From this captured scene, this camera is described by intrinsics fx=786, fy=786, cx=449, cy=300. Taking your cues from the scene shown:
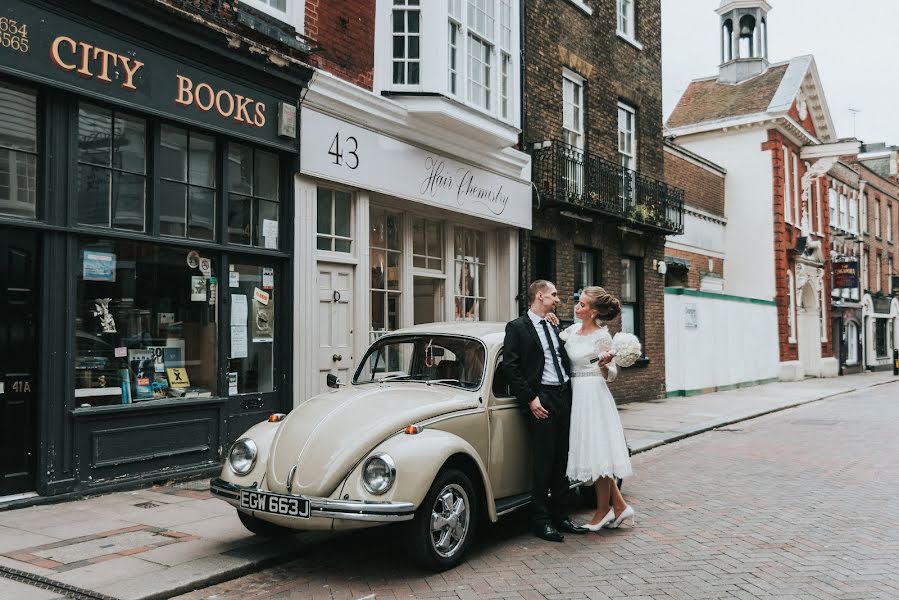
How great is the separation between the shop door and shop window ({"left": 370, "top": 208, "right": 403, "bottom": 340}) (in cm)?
81

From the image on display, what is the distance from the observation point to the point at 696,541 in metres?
6.02

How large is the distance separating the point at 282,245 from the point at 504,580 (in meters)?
5.57

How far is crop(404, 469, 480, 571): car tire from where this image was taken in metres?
5.09

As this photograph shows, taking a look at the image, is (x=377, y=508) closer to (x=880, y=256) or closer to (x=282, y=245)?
(x=282, y=245)

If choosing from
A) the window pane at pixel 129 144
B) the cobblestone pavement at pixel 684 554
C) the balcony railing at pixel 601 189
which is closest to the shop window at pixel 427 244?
the balcony railing at pixel 601 189

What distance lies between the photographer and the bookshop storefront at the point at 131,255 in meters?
6.92

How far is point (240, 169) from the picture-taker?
29.7 ft

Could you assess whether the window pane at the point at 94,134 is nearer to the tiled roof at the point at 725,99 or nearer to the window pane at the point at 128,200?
the window pane at the point at 128,200

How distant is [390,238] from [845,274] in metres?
26.2

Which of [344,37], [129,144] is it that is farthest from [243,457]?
[344,37]

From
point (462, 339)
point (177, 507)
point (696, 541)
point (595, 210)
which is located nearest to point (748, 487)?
point (696, 541)

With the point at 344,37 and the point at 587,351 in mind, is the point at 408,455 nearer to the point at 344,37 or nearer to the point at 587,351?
the point at 587,351

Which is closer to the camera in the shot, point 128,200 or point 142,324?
point 128,200

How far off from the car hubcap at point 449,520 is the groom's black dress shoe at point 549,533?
0.85 metres
